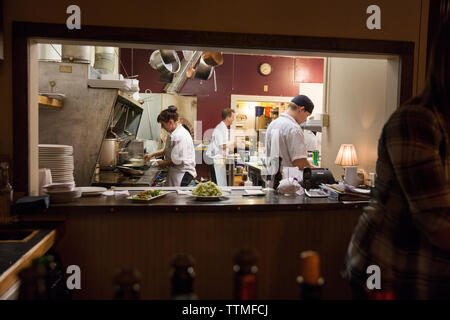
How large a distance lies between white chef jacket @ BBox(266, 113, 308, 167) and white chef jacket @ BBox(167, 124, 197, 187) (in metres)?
1.14

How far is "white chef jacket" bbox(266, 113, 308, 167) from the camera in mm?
3465

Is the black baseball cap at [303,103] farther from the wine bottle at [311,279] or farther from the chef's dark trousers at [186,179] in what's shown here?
the wine bottle at [311,279]

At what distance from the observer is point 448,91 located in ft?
3.80

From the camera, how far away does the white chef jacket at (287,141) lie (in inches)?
136

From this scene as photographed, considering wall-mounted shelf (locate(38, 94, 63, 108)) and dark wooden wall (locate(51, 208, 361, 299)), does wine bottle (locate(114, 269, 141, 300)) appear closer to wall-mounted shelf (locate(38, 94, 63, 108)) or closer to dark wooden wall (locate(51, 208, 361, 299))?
dark wooden wall (locate(51, 208, 361, 299))

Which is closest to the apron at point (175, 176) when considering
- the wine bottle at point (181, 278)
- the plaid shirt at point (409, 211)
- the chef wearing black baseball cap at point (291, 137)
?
the chef wearing black baseball cap at point (291, 137)

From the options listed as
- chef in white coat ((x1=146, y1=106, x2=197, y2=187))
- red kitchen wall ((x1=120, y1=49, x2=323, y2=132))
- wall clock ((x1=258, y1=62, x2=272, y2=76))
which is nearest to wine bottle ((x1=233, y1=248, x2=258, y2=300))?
chef in white coat ((x1=146, y1=106, x2=197, y2=187))

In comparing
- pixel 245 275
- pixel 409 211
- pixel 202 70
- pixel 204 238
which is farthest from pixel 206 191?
pixel 202 70

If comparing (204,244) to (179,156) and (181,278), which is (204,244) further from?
(179,156)

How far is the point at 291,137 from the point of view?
3.48 m
